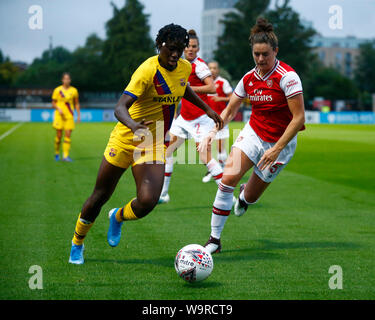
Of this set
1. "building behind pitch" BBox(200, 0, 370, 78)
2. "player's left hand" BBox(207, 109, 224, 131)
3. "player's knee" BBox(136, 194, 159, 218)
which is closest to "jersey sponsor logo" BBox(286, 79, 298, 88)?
"player's left hand" BBox(207, 109, 224, 131)

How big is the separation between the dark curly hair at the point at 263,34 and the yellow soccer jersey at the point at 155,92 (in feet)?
2.76

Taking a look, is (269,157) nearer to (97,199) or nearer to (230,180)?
(230,180)

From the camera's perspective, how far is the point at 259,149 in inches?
271

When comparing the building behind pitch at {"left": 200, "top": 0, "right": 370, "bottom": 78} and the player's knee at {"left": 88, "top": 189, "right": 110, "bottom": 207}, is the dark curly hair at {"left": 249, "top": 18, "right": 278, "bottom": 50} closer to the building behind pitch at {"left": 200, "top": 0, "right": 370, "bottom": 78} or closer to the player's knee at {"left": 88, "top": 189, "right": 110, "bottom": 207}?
the player's knee at {"left": 88, "top": 189, "right": 110, "bottom": 207}

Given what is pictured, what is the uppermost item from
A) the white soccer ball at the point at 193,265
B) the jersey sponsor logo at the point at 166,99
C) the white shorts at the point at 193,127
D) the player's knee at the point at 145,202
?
the jersey sponsor logo at the point at 166,99

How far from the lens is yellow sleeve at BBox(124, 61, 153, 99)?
5.70 m

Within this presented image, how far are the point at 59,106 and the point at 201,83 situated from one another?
862 cm

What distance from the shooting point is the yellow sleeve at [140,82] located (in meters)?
5.70

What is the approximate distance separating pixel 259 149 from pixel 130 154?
1.66m

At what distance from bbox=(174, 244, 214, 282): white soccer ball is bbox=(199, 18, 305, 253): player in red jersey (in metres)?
1.06

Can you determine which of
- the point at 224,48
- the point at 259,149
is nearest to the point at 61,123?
the point at 259,149

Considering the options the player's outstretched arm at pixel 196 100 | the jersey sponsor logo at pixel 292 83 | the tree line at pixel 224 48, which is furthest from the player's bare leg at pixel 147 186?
the tree line at pixel 224 48

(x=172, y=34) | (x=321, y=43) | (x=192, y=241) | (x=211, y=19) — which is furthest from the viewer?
(x=321, y=43)

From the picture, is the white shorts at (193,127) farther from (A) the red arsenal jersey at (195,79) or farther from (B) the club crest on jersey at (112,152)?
(B) the club crest on jersey at (112,152)
